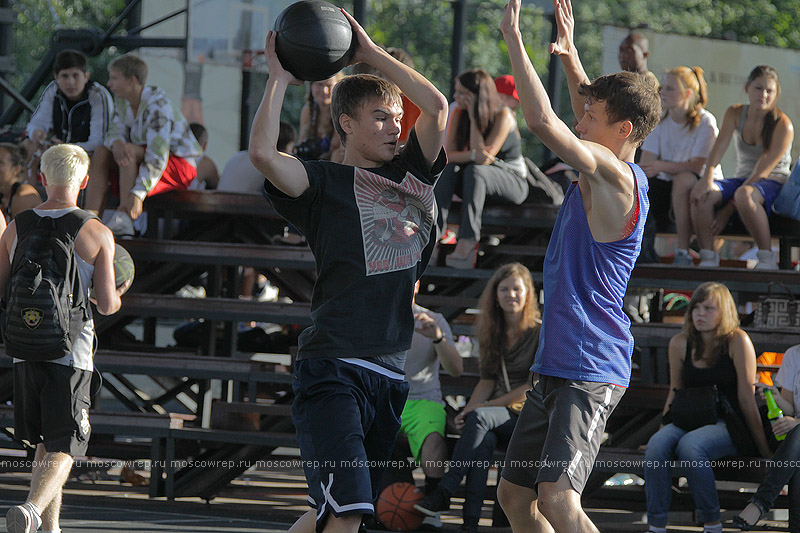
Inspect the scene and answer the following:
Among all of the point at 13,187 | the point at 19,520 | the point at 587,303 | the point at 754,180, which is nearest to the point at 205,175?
the point at 13,187

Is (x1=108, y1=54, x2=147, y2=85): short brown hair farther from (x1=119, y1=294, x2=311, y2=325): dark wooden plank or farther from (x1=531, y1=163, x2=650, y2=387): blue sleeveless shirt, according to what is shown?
(x1=531, y1=163, x2=650, y2=387): blue sleeveless shirt

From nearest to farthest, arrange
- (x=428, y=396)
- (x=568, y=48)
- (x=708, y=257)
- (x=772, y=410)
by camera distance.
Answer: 1. (x=568, y=48)
2. (x=772, y=410)
3. (x=428, y=396)
4. (x=708, y=257)

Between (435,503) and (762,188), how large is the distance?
139 inches

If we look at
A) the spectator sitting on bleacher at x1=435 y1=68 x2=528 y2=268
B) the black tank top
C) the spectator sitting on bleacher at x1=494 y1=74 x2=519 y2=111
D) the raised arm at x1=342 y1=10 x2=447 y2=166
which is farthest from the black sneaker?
the spectator sitting on bleacher at x1=494 y1=74 x2=519 y2=111

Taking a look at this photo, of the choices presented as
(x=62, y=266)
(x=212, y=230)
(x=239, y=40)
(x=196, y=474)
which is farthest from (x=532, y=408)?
(x=239, y=40)

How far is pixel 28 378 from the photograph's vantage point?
17.7 ft

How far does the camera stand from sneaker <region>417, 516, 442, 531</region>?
21.5 ft

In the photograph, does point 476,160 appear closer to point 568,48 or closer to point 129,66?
point 129,66

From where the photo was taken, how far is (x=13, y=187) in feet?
27.8

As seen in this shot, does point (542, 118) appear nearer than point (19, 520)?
Yes

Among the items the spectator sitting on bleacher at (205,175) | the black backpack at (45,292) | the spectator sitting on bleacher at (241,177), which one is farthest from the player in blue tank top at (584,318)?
the spectator sitting on bleacher at (205,175)

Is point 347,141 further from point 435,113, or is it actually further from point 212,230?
point 212,230

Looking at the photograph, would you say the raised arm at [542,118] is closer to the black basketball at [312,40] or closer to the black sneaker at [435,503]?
the black basketball at [312,40]

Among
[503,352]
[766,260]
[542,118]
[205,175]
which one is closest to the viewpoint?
[542,118]
